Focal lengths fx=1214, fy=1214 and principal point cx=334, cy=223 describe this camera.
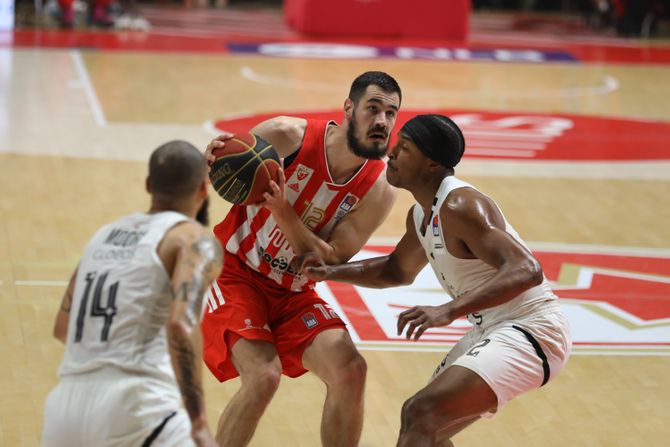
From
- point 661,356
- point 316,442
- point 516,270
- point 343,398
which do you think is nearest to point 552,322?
point 516,270

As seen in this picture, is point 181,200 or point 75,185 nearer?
point 181,200

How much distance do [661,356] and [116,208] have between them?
4.97 m

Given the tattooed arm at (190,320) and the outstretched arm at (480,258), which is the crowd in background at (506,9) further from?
the tattooed arm at (190,320)

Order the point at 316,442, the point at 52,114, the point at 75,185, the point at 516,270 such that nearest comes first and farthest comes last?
the point at 516,270 < the point at 316,442 < the point at 75,185 < the point at 52,114

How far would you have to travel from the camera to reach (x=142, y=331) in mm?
4270

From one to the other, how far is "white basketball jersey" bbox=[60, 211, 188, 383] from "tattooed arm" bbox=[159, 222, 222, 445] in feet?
0.34

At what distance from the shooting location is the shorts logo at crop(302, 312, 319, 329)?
5.97 meters

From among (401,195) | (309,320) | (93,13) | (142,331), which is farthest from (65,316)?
(93,13)

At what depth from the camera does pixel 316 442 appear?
6234 millimetres

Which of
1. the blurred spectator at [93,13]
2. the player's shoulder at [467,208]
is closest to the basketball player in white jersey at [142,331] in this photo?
the player's shoulder at [467,208]

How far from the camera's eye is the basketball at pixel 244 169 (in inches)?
220

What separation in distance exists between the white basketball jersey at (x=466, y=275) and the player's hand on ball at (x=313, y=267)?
0.55m

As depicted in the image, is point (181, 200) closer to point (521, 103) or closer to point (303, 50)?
point (521, 103)

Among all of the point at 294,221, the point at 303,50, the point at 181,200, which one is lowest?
the point at 303,50
